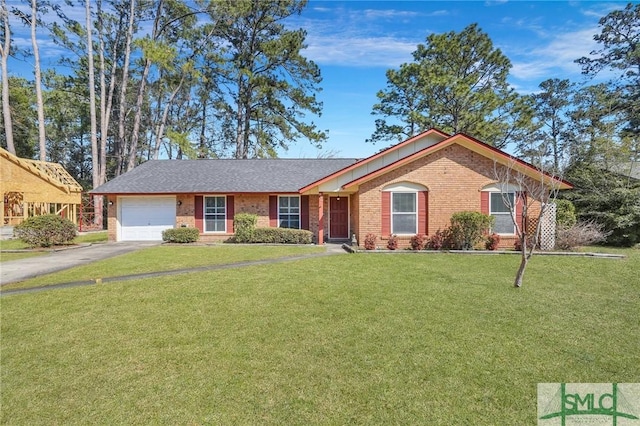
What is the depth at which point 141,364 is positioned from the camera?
13.7ft

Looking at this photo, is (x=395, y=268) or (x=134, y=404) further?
(x=395, y=268)

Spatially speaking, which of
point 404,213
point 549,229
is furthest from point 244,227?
point 549,229

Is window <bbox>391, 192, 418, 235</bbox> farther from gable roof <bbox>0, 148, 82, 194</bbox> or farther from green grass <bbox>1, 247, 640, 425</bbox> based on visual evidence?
gable roof <bbox>0, 148, 82, 194</bbox>

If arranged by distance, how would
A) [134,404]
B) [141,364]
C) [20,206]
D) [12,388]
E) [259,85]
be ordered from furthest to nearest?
1. [259,85]
2. [20,206]
3. [141,364]
4. [12,388]
5. [134,404]

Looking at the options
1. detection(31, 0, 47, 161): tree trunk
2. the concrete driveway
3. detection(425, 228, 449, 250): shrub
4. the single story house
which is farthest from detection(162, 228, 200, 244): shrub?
detection(31, 0, 47, 161): tree trunk

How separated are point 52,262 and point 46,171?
17260 mm

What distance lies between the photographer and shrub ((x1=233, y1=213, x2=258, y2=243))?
16.7 metres

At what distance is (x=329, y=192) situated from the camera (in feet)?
52.4

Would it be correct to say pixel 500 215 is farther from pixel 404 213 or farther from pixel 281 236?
pixel 281 236

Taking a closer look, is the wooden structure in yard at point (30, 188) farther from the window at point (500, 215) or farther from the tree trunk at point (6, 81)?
the window at point (500, 215)

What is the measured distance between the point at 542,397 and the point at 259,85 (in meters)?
30.0

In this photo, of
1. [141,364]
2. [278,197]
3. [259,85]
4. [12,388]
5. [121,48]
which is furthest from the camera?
[121,48]

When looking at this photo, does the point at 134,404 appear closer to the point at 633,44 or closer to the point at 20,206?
the point at 20,206

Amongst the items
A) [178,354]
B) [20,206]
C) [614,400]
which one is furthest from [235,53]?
[614,400]
